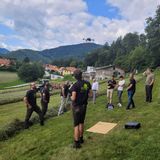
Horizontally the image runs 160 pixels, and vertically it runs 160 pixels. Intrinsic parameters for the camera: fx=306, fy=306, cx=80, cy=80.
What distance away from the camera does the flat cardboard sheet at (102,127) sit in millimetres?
12492

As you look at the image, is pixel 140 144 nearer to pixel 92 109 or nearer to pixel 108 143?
pixel 108 143

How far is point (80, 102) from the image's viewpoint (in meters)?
10.2

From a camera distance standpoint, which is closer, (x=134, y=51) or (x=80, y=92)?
(x=80, y=92)

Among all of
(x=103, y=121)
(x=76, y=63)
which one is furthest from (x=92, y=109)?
(x=76, y=63)

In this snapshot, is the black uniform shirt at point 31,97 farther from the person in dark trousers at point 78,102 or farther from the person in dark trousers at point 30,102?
the person in dark trousers at point 78,102

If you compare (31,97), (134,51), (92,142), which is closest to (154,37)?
(134,51)

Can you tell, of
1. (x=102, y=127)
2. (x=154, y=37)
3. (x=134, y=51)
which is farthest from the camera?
(x=134, y=51)

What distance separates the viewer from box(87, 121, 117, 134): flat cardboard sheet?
41.0ft

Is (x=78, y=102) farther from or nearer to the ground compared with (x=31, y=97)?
farther from the ground

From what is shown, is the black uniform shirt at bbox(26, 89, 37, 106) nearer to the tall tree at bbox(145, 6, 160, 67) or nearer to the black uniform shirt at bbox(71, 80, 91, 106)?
the black uniform shirt at bbox(71, 80, 91, 106)

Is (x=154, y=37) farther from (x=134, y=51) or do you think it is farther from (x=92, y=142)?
(x=92, y=142)

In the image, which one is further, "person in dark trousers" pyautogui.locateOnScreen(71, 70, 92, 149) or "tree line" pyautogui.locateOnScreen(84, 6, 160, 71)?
"tree line" pyautogui.locateOnScreen(84, 6, 160, 71)

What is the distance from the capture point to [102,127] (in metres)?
13.1

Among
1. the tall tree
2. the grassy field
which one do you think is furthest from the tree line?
the grassy field
